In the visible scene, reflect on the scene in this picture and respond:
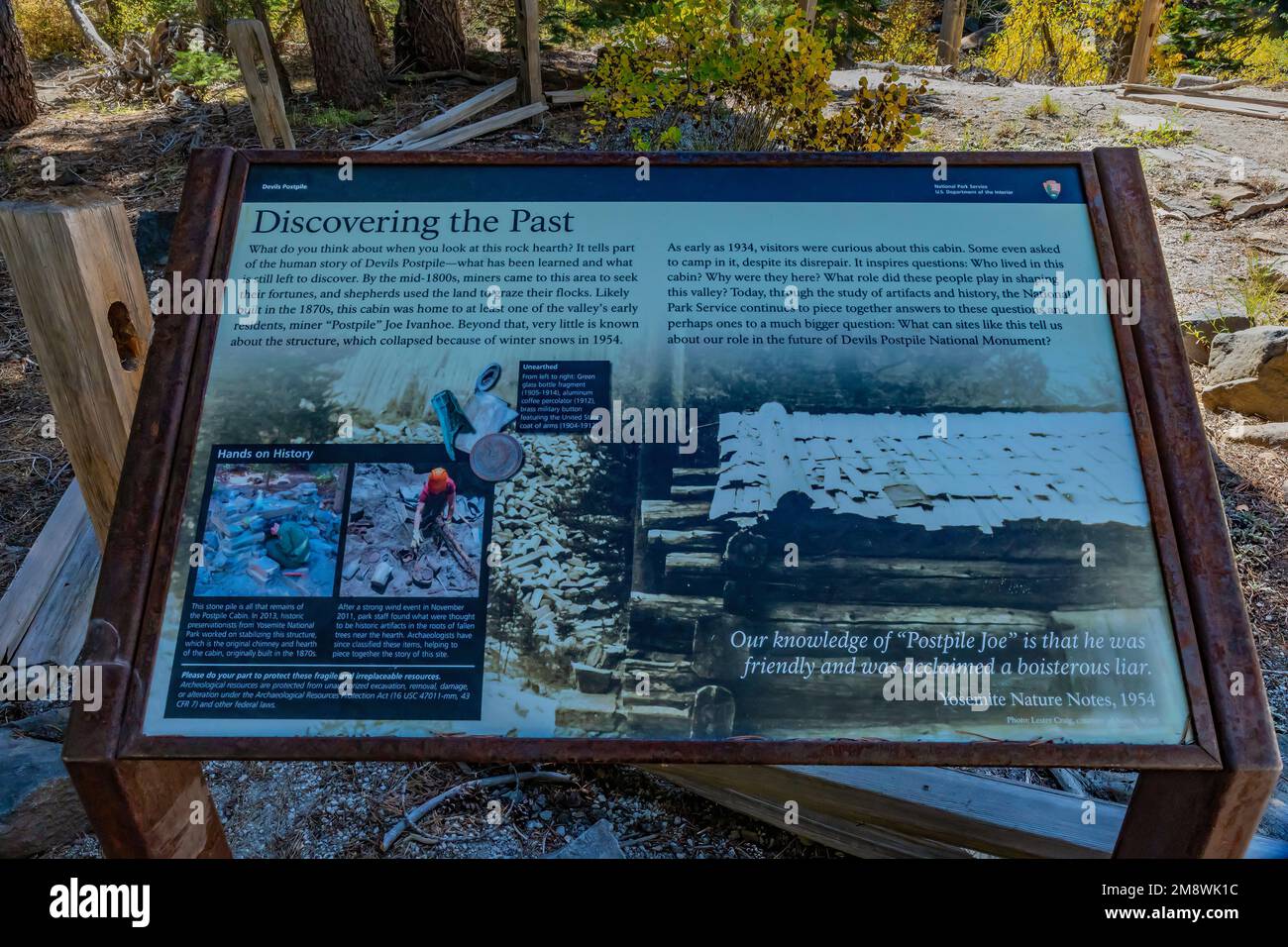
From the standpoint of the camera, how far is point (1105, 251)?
2.05m

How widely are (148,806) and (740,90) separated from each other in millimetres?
5030

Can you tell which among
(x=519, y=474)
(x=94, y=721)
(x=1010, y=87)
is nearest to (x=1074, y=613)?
(x=519, y=474)

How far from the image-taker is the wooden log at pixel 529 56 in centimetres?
724

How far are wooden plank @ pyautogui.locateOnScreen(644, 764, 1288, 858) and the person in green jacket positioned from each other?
Answer: 112 cm

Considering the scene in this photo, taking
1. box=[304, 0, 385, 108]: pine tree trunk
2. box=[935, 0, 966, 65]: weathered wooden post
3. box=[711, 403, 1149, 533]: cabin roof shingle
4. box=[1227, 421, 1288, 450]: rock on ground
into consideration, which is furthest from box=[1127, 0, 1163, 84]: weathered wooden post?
box=[711, 403, 1149, 533]: cabin roof shingle

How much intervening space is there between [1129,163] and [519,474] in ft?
5.33

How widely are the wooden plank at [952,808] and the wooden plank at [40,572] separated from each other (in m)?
2.73

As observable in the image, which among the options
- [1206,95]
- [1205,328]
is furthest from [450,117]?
[1206,95]

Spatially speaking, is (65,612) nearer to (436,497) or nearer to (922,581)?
(436,497)

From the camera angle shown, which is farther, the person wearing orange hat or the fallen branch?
the fallen branch

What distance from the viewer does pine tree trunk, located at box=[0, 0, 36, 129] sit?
320 inches

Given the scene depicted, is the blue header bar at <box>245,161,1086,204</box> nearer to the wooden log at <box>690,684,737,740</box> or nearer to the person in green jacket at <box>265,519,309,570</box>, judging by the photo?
the person in green jacket at <box>265,519,309,570</box>

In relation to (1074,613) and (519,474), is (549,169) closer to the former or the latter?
(519,474)

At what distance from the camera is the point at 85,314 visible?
220 centimetres
